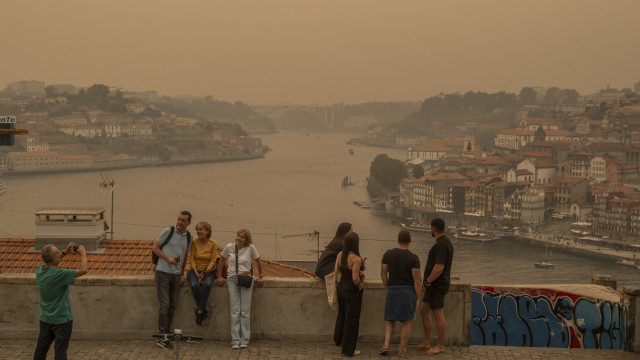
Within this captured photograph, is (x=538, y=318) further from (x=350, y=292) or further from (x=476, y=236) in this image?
(x=476, y=236)

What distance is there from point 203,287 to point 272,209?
1057 inches

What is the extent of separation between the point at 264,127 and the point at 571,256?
49.6m

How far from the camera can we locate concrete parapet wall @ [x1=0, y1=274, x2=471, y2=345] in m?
1.99

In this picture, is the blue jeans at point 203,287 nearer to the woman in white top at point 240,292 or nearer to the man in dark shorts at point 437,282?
the woman in white top at point 240,292

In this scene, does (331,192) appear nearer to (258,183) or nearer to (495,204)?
(258,183)

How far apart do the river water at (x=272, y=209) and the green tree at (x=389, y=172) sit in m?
1.09

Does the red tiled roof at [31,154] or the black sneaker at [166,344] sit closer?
the black sneaker at [166,344]

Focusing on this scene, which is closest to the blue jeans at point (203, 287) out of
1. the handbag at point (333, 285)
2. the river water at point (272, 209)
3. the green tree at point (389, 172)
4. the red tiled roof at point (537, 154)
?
the handbag at point (333, 285)

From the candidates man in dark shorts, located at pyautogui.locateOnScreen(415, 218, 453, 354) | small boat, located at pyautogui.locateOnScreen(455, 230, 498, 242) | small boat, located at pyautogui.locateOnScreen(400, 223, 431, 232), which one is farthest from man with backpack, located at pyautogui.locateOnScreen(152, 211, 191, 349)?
small boat, located at pyautogui.locateOnScreen(400, 223, 431, 232)

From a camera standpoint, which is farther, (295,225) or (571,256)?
(295,225)

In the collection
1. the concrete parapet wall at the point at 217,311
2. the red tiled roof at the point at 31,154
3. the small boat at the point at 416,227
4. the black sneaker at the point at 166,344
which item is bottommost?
the small boat at the point at 416,227

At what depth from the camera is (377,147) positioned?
61.0 meters

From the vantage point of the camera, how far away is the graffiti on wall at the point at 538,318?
2.12m

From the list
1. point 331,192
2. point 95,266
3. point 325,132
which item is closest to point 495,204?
point 331,192
